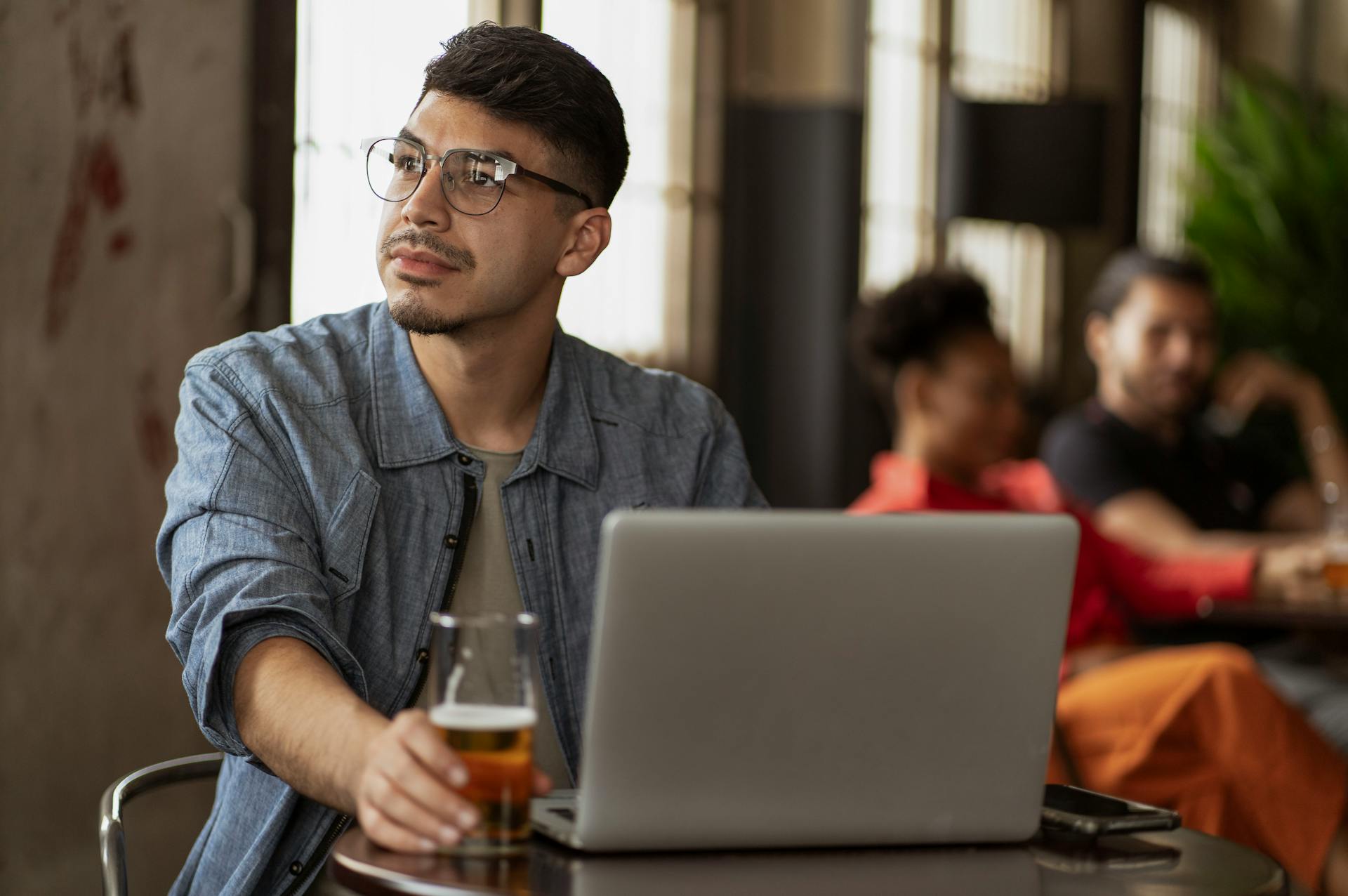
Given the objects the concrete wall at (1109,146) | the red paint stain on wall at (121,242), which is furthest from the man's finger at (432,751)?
the concrete wall at (1109,146)

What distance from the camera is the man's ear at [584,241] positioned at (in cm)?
184

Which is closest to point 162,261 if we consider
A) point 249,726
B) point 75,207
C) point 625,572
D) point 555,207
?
point 75,207

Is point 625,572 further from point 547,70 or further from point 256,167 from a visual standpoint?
point 256,167

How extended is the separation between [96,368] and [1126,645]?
6.92ft

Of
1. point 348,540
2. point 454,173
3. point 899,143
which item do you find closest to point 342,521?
point 348,540

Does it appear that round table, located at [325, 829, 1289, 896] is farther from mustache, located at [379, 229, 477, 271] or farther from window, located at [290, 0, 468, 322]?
window, located at [290, 0, 468, 322]

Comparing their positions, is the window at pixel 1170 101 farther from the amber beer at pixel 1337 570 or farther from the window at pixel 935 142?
the amber beer at pixel 1337 570

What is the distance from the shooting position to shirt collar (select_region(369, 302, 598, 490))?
5.51ft

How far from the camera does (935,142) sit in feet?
19.7

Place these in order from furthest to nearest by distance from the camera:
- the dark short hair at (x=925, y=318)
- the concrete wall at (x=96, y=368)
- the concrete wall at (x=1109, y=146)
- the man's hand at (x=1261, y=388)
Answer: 1. the concrete wall at (x=1109, y=146)
2. the man's hand at (x=1261, y=388)
3. the dark short hair at (x=925, y=318)
4. the concrete wall at (x=96, y=368)

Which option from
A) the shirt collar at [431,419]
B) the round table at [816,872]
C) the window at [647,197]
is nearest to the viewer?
the round table at [816,872]

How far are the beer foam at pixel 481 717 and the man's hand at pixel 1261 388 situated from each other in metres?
4.01

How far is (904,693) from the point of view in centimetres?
114

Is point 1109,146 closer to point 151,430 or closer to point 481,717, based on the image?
point 151,430
